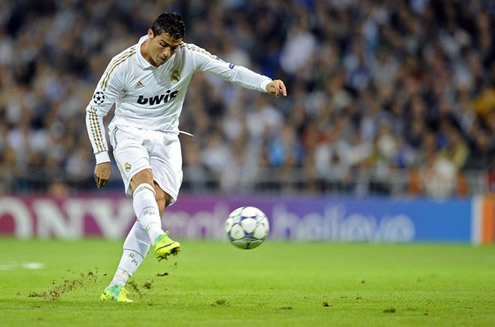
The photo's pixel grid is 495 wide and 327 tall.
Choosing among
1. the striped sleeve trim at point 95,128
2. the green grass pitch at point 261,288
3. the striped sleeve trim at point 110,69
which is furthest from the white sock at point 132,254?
the striped sleeve trim at point 110,69

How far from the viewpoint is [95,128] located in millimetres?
9102

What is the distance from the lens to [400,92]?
71.2 ft

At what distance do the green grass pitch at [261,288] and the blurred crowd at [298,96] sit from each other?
270cm

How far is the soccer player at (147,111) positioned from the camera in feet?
29.1

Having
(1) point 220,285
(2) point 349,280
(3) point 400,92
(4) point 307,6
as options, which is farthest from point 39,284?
(4) point 307,6

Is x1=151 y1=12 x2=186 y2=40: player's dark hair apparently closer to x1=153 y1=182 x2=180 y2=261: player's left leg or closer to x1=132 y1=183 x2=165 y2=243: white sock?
x1=132 y1=183 x2=165 y2=243: white sock

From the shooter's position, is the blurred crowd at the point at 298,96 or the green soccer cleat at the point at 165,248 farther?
the blurred crowd at the point at 298,96

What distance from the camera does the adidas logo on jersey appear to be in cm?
923

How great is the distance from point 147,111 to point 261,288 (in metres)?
2.46

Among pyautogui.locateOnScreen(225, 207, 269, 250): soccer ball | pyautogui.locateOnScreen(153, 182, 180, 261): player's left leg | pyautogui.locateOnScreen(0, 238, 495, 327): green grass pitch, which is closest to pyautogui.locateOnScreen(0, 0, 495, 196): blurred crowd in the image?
pyautogui.locateOnScreen(0, 238, 495, 327): green grass pitch

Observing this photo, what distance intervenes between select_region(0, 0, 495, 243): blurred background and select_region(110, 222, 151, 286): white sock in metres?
11.8

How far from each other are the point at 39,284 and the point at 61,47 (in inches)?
540

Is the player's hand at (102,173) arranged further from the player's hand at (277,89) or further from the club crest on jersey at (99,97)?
the player's hand at (277,89)

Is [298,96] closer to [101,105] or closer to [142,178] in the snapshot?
[101,105]
